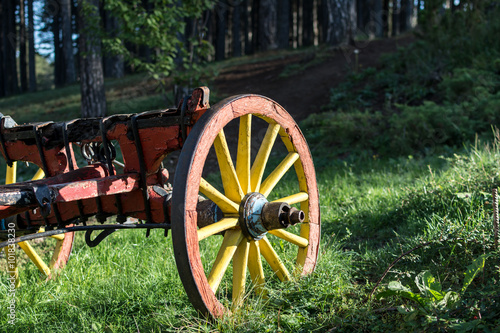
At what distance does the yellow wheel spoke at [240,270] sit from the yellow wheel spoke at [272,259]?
0.19 meters

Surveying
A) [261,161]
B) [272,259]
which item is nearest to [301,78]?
[261,161]

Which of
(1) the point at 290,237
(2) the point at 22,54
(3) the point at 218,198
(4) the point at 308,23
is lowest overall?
(1) the point at 290,237

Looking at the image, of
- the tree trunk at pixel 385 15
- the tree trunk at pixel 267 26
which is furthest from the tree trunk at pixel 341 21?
the tree trunk at pixel 385 15

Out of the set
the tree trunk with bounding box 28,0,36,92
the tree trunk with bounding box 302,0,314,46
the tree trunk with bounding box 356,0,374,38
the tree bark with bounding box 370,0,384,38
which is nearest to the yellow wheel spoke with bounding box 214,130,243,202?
the tree bark with bounding box 370,0,384,38

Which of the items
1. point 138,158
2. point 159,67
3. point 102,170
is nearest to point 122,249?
point 102,170

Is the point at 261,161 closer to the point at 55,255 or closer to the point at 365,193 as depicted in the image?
the point at 55,255

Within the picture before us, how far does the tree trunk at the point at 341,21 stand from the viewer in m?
12.1

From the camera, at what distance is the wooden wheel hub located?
90.0 inches

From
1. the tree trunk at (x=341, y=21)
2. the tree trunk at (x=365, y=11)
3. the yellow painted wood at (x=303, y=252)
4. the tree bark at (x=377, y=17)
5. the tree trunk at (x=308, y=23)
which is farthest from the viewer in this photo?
the tree trunk at (x=308, y=23)

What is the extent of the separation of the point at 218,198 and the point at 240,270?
1.39 ft

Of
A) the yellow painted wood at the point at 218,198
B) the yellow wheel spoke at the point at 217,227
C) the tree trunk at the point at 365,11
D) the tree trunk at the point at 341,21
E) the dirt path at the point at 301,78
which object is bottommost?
the yellow wheel spoke at the point at 217,227

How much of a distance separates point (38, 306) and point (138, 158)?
4.10 feet

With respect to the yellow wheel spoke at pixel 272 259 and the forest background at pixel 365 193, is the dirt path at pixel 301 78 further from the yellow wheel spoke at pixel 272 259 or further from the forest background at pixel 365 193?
the yellow wheel spoke at pixel 272 259

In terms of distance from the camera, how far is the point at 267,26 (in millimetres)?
17734
